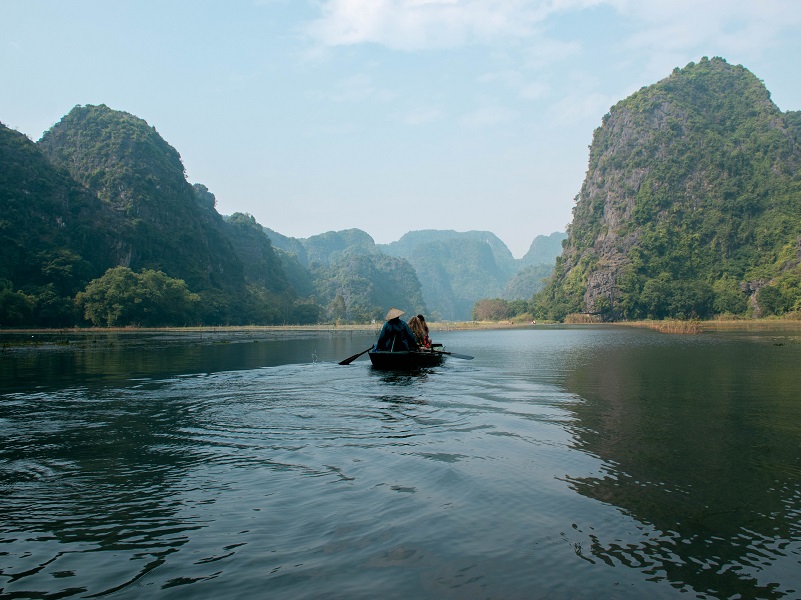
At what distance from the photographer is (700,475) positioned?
7934 mm

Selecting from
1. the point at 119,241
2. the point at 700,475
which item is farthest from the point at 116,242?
the point at 700,475

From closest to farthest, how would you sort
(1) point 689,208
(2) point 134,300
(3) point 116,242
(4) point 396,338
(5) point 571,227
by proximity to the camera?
1. (4) point 396,338
2. (2) point 134,300
3. (3) point 116,242
4. (1) point 689,208
5. (5) point 571,227

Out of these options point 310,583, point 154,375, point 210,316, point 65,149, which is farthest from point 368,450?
point 65,149

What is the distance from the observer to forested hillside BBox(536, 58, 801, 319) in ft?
369

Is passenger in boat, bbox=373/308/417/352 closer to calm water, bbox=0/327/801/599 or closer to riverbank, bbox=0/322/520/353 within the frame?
calm water, bbox=0/327/801/599

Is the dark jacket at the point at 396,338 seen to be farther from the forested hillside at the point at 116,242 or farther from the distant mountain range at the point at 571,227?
the distant mountain range at the point at 571,227

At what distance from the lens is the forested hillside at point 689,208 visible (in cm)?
11244

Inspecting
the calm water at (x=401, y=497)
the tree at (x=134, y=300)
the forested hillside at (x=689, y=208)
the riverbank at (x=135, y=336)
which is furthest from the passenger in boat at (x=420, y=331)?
the forested hillside at (x=689, y=208)

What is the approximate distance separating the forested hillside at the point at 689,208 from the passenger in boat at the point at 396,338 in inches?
3510

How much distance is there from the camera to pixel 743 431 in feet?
35.7

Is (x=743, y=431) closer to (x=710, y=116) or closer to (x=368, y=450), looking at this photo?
(x=368, y=450)

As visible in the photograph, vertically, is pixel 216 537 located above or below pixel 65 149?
below

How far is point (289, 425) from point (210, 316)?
93.8 m

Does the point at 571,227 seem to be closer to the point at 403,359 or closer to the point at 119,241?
the point at 119,241
